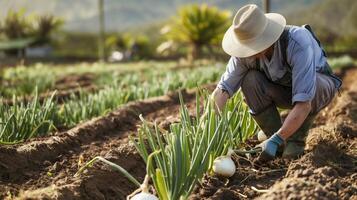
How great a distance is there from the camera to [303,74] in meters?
3.01

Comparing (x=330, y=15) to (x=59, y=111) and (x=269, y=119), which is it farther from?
(x=269, y=119)

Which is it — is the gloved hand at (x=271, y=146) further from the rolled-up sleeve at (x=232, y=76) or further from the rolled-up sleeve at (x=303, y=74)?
the rolled-up sleeve at (x=232, y=76)

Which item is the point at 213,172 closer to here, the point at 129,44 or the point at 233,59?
the point at 233,59

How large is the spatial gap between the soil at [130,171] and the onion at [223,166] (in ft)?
0.18

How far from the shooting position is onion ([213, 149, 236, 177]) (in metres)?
2.85

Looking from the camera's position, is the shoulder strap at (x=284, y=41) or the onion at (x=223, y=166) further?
the shoulder strap at (x=284, y=41)

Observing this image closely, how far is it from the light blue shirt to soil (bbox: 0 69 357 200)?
1.14 ft

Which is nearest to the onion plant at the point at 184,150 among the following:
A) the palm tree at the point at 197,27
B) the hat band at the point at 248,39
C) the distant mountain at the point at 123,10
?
the hat band at the point at 248,39

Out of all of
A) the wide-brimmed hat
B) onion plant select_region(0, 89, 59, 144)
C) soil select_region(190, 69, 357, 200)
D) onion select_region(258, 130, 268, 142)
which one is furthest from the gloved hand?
onion plant select_region(0, 89, 59, 144)

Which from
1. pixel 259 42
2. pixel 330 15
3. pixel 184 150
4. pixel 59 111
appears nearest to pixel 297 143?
pixel 259 42

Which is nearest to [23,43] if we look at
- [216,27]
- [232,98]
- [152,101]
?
[216,27]

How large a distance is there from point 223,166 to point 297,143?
27.1 inches

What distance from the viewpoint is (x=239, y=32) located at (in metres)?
3.06

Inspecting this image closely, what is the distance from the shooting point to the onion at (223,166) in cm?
285
